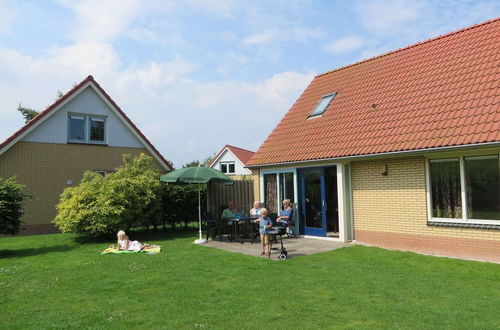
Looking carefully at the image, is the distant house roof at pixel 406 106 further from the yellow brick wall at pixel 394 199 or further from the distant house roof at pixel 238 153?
the distant house roof at pixel 238 153

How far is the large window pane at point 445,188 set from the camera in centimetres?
901

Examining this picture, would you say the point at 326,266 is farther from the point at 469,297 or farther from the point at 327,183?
the point at 327,183

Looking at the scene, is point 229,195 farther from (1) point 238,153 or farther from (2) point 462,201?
(1) point 238,153

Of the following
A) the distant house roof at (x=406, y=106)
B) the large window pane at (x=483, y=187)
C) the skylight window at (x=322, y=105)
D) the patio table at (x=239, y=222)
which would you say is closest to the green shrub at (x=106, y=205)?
the patio table at (x=239, y=222)

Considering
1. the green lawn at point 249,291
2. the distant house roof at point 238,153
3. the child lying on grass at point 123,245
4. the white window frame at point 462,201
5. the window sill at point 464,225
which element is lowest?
the green lawn at point 249,291

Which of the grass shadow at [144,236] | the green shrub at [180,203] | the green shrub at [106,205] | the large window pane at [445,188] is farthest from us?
the green shrub at [180,203]

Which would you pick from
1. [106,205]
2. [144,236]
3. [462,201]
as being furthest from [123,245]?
[462,201]

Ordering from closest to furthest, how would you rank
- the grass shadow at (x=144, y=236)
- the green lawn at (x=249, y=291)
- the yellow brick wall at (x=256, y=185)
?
the green lawn at (x=249, y=291) → the grass shadow at (x=144, y=236) → the yellow brick wall at (x=256, y=185)

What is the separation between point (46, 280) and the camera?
7.56 meters

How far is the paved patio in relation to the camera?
1019cm

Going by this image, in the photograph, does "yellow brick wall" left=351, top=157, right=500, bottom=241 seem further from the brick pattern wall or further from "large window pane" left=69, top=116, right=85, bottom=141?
"large window pane" left=69, top=116, right=85, bottom=141

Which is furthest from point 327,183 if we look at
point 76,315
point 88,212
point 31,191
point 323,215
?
point 31,191

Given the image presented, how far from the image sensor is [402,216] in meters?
10.0

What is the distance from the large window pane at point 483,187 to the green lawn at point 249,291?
1.24 m
